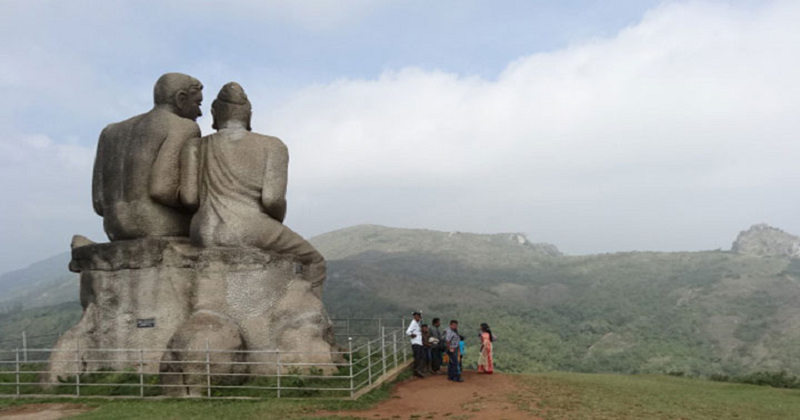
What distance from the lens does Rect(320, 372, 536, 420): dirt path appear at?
9.42 meters

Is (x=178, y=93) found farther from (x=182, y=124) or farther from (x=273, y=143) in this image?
(x=273, y=143)

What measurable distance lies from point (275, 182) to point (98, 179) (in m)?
3.57

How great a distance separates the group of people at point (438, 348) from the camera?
12.6 metres

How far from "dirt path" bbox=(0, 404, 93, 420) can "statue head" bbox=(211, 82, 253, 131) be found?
556 centimetres

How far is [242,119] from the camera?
1244cm

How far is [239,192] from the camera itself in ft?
38.2

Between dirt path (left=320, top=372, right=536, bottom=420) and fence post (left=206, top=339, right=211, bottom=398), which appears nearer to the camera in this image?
dirt path (left=320, top=372, right=536, bottom=420)

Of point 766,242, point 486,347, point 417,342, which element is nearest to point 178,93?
point 417,342

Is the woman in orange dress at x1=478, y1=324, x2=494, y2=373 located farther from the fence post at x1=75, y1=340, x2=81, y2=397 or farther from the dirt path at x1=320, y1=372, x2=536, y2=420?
the fence post at x1=75, y1=340, x2=81, y2=397

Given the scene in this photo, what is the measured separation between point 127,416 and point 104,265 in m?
3.52

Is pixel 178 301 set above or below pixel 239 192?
below

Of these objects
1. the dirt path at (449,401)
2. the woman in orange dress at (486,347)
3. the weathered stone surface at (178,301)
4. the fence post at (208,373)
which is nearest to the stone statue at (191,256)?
the weathered stone surface at (178,301)

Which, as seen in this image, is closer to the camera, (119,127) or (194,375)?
(194,375)

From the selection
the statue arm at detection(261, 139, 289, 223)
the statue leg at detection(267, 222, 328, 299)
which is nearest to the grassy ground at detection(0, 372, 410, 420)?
the statue leg at detection(267, 222, 328, 299)
